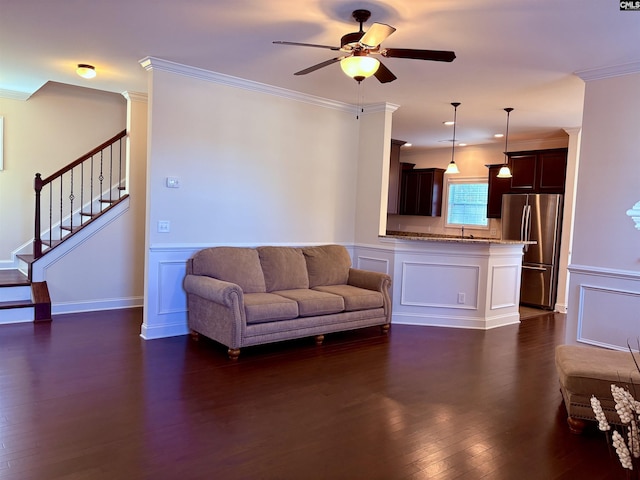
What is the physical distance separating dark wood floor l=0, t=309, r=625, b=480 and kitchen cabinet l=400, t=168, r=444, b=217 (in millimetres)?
4729

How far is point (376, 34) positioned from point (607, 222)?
2803 mm

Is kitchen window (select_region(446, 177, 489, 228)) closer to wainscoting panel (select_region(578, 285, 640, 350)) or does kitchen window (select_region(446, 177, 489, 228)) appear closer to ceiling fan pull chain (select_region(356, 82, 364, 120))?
ceiling fan pull chain (select_region(356, 82, 364, 120))

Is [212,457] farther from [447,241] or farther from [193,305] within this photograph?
[447,241]

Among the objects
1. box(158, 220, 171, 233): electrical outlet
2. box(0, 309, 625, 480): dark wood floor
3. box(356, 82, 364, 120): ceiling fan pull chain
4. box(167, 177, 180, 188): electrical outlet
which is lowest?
box(0, 309, 625, 480): dark wood floor

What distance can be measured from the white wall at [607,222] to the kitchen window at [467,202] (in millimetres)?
4297

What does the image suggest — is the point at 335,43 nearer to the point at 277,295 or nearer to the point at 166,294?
the point at 277,295

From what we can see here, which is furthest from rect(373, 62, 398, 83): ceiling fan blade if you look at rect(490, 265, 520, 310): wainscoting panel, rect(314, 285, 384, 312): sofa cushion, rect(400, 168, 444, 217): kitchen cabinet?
rect(400, 168, 444, 217): kitchen cabinet

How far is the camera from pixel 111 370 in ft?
12.0

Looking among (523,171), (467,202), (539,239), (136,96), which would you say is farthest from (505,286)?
(136,96)

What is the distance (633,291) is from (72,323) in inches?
216

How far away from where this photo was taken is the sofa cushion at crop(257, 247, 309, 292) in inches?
194

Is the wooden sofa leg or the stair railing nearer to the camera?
the wooden sofa leg

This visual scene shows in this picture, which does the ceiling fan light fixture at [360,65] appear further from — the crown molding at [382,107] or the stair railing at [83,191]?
the stair railing at [83,191]

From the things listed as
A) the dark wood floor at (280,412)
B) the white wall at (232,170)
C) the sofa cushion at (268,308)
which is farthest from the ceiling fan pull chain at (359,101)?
the dark wood floor at (280,412)
